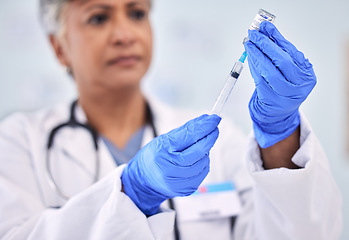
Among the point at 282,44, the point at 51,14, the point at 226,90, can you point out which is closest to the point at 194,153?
the point at 226,90

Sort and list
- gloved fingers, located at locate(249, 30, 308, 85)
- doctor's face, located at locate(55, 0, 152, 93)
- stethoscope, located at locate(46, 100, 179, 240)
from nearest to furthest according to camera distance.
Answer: gloved fingers, located at locate(249, 30, 308, 85)
stethoscope, located at locate(46, 100, 179, 240)
doctor's face, located at locate(55, 0, 152, 93)

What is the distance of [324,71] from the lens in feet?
6.63

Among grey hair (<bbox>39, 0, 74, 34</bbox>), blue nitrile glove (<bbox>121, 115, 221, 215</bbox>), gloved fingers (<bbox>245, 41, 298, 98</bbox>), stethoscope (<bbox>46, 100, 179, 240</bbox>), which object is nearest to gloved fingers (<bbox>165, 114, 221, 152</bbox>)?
blue nitrile glove (<bbox>121, 115, 221, 215</bbox>)

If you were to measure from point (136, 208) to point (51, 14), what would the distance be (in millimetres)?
734

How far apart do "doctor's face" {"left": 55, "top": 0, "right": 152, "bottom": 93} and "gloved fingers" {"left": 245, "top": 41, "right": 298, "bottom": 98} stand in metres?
0.46

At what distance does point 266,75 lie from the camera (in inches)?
A: 23.9

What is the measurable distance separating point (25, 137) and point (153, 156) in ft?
1.66

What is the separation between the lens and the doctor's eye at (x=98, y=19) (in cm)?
102

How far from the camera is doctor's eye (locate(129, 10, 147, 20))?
106 cm

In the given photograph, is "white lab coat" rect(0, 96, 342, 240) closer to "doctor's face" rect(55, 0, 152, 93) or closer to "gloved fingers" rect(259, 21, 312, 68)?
"gloved fingers" rect(259, 21, 312, 68)

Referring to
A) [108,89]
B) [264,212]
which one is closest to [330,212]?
[264,212]

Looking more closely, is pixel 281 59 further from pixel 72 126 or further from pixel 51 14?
pixel 51 14

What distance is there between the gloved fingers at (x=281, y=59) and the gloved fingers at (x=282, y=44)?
10mm

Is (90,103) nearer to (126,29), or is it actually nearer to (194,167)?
(126,29)
